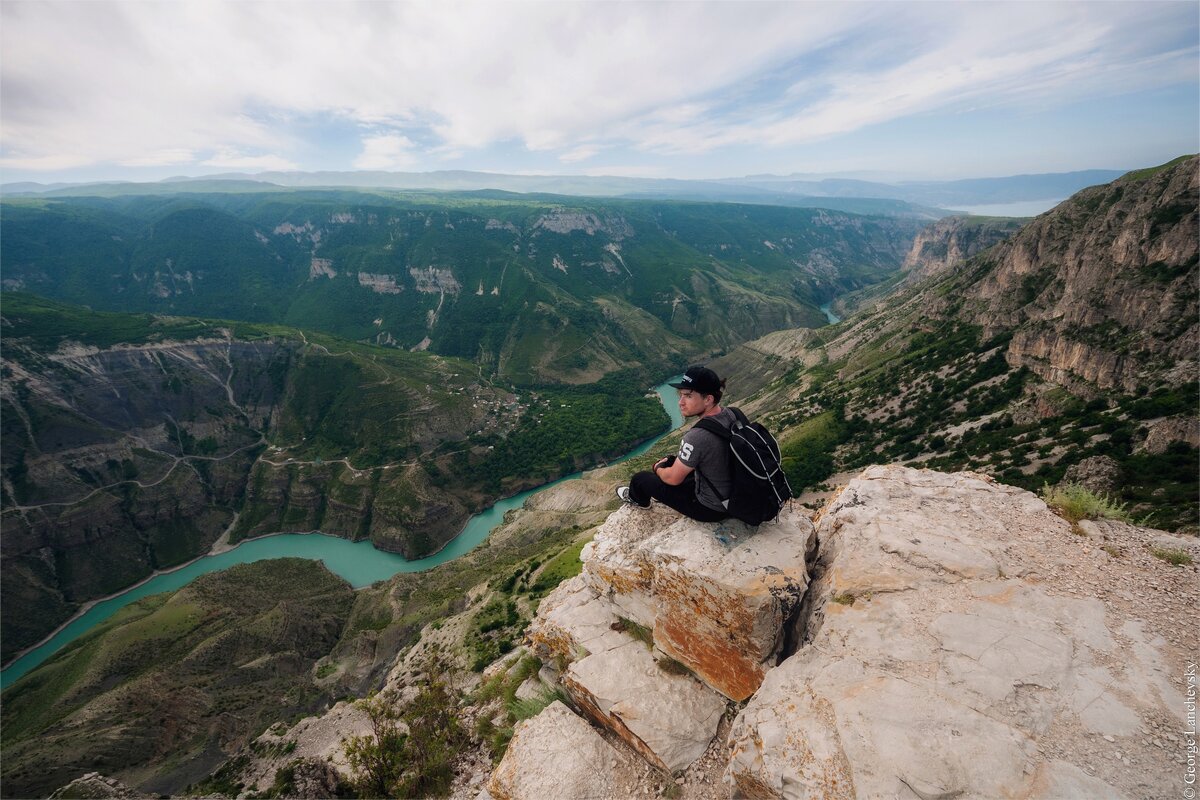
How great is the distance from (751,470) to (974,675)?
4102 millimetres

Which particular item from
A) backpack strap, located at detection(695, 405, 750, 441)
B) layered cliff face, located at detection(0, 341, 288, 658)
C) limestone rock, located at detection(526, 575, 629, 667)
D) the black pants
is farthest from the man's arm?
layered cliff face, located at detection(0, 341, 288, 658)

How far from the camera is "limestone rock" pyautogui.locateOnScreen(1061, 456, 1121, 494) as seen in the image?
114 feet

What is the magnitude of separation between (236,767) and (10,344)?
12976cm

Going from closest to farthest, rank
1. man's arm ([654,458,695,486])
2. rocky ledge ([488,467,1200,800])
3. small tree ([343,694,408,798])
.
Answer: rocky ledge ([488,467,1200,800]), man's arm ([654,458,695,486]), small tree ([343,694,408,798])

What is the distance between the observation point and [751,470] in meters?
8.56

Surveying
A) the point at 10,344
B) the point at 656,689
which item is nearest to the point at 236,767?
the point at 656,689

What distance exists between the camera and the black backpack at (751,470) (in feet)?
27.6

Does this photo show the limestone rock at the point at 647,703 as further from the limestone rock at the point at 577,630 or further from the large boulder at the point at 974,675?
the large boulder at the point at 974,675

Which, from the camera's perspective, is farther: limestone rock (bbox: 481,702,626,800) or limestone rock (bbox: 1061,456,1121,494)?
limestone rock (bbox: 1061,456,1121,494)

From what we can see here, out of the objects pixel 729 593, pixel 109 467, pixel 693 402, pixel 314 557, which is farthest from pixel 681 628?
pixel 109 467

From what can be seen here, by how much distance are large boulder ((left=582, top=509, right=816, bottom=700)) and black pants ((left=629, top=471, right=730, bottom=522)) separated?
405 mm

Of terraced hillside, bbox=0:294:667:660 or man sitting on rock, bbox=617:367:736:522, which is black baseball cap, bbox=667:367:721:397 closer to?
man sitting on rock, bbox=617:367:736:522

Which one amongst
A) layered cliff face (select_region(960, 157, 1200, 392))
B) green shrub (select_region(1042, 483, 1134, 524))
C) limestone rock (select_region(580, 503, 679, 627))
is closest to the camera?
green shrub (select_region(1042, 483, 1134, 524))

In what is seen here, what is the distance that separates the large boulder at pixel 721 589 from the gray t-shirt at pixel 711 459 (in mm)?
999
